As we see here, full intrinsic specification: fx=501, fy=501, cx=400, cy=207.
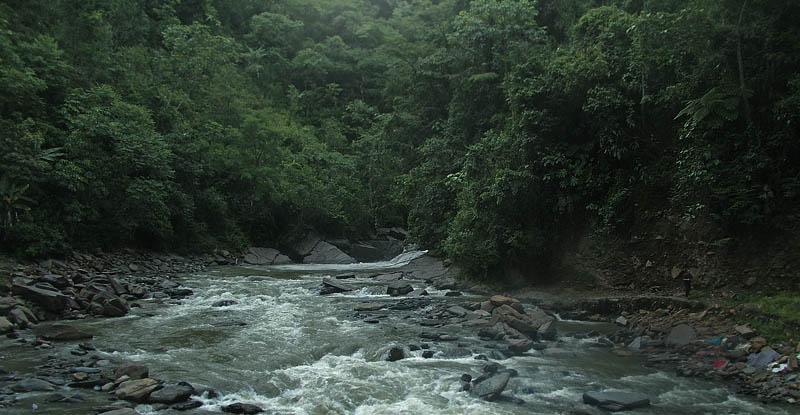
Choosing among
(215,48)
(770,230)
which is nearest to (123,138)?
(215,48)

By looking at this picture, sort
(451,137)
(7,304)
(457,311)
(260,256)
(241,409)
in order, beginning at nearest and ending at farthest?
(241,409)
(7,304)
(457,311)
(451,137)
(260,256)

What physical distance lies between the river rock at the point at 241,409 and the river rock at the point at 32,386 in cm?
274

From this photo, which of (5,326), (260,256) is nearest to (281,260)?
(260,256)

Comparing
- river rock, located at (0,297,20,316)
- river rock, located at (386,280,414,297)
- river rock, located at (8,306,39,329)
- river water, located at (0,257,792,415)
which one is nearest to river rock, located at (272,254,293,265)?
river rock, located at (386,280,414,297)

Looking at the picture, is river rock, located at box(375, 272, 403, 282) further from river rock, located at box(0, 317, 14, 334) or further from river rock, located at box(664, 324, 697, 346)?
river rock, located at box(0, 317, 14, 334)

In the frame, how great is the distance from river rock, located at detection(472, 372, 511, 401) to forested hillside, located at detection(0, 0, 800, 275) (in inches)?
269

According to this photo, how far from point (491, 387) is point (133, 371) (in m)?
5.62

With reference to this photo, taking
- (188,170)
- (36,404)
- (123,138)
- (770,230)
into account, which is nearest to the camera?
(36,404)

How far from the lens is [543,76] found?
15.4 m

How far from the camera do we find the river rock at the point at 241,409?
22.8ft

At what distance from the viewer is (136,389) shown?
7332 mm

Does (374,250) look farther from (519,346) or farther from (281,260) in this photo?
(519,346)

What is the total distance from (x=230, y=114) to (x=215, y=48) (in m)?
4.69

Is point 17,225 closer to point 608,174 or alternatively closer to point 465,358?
point 465,358
